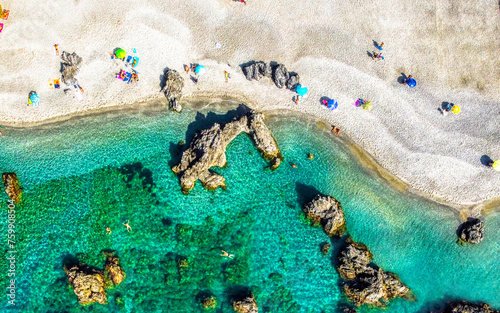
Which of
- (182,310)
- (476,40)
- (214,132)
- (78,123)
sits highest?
(476,40)

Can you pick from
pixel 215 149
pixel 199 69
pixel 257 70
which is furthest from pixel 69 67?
pixel 257 70

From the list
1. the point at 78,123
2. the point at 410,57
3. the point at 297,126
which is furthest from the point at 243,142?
the point at 410,57

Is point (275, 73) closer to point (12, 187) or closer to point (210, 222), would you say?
point (210, 222)

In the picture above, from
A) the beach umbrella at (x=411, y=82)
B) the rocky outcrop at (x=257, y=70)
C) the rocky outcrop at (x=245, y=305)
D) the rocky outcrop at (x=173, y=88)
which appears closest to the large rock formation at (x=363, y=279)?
the rocky outcrop at (x=245, y=305)

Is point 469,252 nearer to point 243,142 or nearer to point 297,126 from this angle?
point 297,126

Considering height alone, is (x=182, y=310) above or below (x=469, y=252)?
below

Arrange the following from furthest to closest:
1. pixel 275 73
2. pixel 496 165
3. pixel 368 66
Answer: pixel 368 66
pixel 496 165
pixel 275 73

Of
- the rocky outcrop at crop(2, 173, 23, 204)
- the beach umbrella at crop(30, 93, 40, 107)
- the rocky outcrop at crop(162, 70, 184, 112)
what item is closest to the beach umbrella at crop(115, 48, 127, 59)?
the rocky outcrop at crop(162, 70, 184, 112)

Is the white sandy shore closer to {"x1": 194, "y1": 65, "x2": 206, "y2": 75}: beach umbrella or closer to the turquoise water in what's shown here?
{"x1": 194, "y1": 65, "x2": 206, "y2": 75}: beach umbrella
